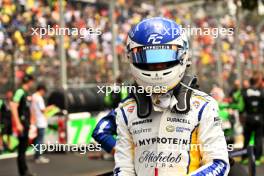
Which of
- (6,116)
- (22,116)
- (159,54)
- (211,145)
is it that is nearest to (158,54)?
(159,54)

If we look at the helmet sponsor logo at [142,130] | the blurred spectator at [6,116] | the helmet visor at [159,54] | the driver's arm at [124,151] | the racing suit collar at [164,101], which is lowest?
the blurred spectator at [6,116]

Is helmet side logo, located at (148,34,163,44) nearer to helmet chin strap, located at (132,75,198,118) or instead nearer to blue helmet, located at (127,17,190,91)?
blue helmet, located at (127,17,190,91)

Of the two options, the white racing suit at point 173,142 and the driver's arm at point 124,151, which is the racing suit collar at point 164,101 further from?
the driver's arm at point 124,151

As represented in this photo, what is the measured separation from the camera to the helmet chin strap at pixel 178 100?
8.92ft

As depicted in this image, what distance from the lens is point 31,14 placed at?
1182 centimetres

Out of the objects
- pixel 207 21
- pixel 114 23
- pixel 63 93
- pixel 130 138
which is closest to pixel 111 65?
pixel 114 23

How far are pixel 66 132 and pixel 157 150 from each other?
9.67 meters

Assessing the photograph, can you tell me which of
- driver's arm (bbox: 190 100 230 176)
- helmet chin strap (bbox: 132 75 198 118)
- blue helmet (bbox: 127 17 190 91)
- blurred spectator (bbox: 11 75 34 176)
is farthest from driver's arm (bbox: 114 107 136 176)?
blurred spectator (bbox: 11 75 34 176)

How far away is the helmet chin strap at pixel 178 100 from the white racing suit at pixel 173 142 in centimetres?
2

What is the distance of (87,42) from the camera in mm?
13273

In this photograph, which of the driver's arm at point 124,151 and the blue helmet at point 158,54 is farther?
the driver's arm at point 124,151

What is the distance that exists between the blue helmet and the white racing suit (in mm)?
113

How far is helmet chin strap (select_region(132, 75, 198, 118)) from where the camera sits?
272 cm

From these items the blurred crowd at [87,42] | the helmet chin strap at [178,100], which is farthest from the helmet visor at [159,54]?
the blurred crowd at [87,42]
